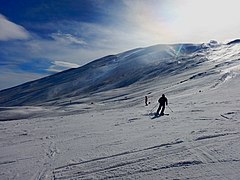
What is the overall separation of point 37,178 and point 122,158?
9.08 feet

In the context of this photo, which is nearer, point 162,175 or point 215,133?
point 162,175

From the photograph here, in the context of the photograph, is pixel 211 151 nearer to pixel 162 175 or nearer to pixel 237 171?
pixel 237 171

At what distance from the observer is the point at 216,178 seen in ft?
23.5

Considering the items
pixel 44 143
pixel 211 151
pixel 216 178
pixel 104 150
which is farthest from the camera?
pixel 44 143

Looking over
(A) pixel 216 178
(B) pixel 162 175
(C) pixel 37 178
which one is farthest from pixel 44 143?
(A) pixel 216 178

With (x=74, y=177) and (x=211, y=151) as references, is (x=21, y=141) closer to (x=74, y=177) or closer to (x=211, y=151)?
(x=74, y=177)

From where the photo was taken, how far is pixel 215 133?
11633mm

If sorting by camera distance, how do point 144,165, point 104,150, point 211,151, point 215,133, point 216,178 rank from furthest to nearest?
point 215,133, point 104,150, point 211,151, point 144,165, point 216,178

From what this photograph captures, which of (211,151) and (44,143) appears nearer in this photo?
(211,151)

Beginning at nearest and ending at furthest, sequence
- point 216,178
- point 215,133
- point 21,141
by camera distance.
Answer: point 216,178 < point 215,133 < point 21,141

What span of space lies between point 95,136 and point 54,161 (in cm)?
403

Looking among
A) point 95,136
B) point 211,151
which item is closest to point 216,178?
point 211,151

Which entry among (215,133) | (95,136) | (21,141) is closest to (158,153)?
(215,133)

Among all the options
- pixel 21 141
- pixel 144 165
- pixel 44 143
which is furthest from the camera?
pixel 21 141
